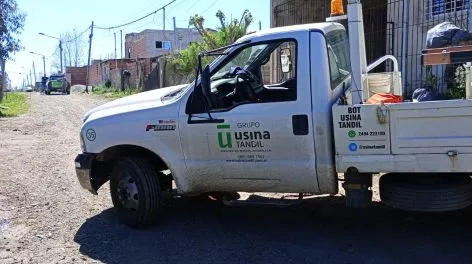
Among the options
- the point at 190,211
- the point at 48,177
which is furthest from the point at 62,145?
the point at 190,211

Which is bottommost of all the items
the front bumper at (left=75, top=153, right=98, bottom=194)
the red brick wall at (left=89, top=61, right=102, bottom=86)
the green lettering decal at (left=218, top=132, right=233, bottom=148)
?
the front bumper at (left=75, top=153, right=98, bottom=194)

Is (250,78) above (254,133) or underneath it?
above

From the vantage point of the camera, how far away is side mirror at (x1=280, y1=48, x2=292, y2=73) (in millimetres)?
5648

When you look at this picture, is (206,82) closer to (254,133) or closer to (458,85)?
(254,133)

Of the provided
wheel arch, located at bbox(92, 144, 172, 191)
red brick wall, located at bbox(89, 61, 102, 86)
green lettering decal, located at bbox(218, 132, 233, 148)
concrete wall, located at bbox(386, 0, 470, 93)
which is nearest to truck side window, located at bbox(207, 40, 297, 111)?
green lettering decal, located at bbox(218, 132, 233, 148)

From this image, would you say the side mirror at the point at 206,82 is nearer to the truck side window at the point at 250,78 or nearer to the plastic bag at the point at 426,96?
the truck side window at the point at 250,78

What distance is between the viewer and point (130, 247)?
5.28 m

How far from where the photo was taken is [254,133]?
5.05 metres

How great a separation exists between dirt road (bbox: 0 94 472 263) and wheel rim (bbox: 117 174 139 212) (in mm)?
266

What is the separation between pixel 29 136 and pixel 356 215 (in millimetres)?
11698

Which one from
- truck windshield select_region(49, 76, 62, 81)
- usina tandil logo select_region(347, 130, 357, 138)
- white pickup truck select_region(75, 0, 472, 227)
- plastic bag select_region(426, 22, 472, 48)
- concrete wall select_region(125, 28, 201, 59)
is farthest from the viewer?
concrete wall select_region(125, 28, 201, 59)

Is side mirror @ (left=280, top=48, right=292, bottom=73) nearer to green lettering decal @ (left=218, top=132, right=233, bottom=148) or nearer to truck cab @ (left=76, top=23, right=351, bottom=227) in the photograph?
truck cab @ (left=76, top=23, right=351, bottom=227)

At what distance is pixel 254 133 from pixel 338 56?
4.08 feet

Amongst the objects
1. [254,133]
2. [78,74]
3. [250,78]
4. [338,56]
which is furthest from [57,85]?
[254,133]
